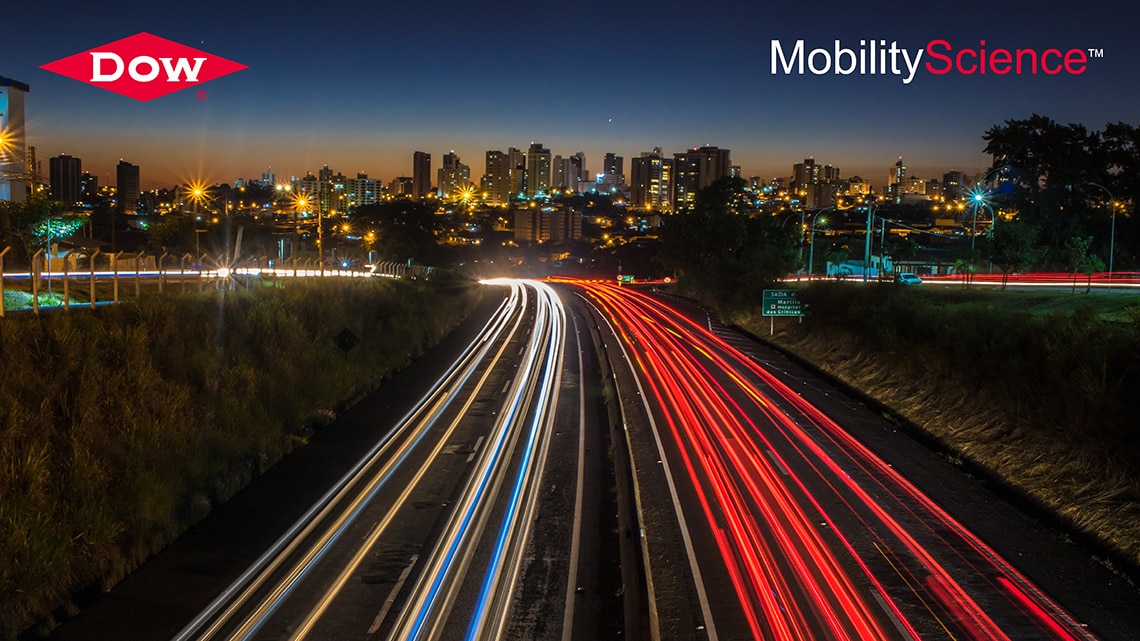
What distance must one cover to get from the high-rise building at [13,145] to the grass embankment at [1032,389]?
4958cm

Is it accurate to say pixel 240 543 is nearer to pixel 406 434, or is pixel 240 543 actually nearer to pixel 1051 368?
pixel 406 434

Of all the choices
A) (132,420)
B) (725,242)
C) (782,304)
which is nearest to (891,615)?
(132,420)

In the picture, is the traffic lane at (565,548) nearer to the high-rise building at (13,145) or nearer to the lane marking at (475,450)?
the lane marking at (475,450)

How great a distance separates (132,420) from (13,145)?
51.7m

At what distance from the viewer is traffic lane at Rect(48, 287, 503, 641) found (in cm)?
1049

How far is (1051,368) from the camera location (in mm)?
18156

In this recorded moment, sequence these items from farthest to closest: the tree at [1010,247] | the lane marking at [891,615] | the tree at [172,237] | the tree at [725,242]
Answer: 1. the tree at [172,237]
2. the tree at [725,242]
3. the tree at [1010,247]
4. the lane marking at [891,615]

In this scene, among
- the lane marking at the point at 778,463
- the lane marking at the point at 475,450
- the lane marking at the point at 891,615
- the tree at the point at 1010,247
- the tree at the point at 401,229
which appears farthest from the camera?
the tree at the point at 401,229

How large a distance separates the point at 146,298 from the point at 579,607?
14909 mm

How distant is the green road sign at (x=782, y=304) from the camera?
3866 cm

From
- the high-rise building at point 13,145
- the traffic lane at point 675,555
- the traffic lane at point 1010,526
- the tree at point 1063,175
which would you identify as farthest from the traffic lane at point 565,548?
the tree at point 1063,175

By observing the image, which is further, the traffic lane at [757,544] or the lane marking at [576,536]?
the lane marking at [576,536]

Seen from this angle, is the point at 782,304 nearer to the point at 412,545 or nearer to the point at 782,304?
the point at 782,304

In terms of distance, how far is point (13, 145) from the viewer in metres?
54.2
